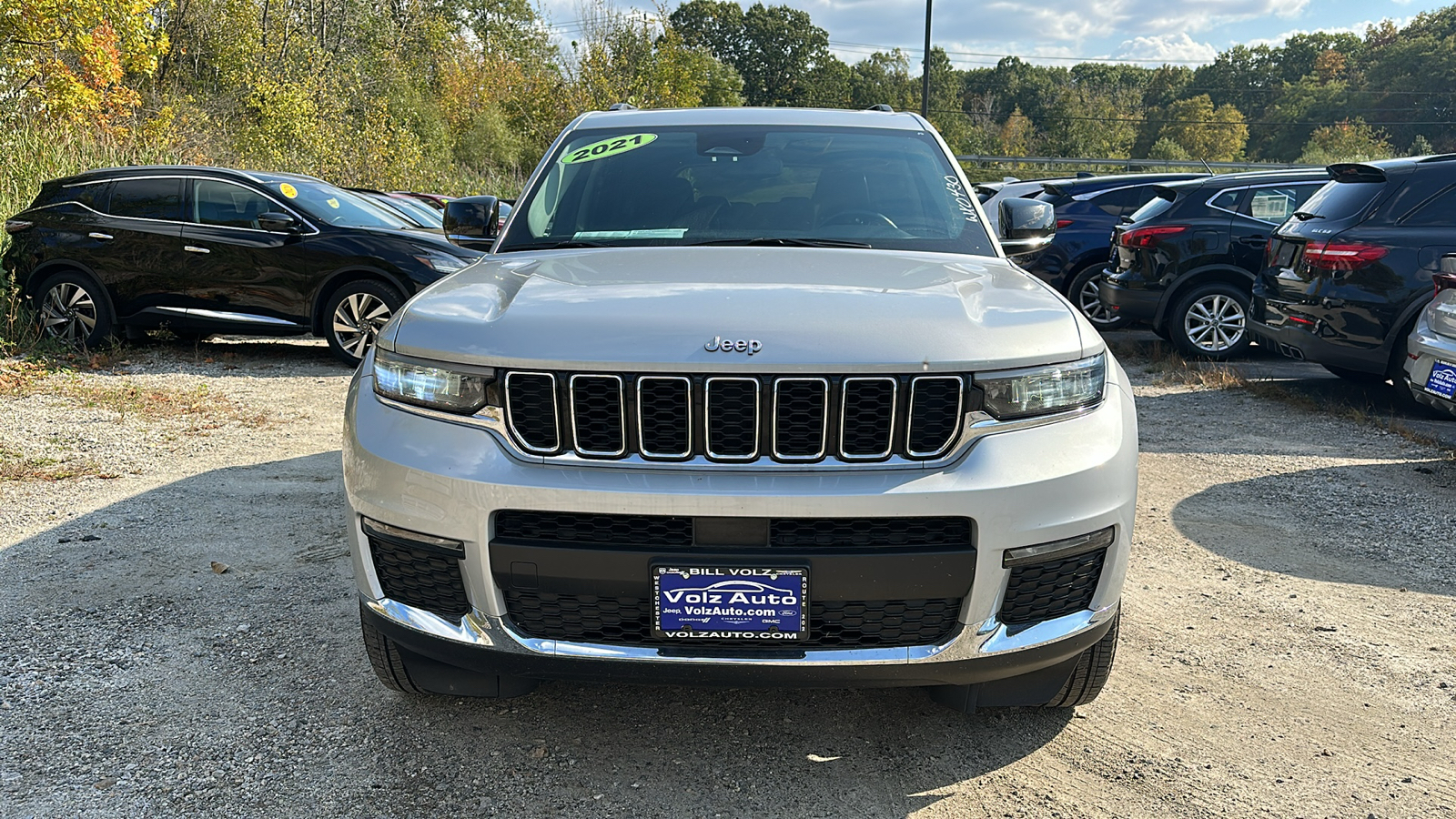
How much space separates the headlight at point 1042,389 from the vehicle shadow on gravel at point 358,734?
3.21 feet

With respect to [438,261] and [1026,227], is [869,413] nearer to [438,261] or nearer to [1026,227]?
Result: [1026,227]

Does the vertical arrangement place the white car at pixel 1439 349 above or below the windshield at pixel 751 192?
below

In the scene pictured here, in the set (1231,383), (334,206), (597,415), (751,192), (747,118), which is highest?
(747,118)

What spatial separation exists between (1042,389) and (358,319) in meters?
7.71

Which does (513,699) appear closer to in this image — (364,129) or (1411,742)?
(1411,742)

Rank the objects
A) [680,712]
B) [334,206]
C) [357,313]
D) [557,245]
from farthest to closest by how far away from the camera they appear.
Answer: [334,206]
[357,313]
[557,245]
[680,712]

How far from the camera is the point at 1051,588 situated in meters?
2.48

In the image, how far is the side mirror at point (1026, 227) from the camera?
3.87 metres

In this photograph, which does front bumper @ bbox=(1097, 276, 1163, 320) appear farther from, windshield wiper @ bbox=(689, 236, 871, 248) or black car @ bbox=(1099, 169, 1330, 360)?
windshield wiper @ bbox=(689, 236, 871, 248)

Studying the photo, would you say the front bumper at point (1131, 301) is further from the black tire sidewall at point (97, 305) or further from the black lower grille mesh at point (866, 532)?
the black tire sidewall at point (97, 305)

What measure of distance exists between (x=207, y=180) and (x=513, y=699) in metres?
7.85

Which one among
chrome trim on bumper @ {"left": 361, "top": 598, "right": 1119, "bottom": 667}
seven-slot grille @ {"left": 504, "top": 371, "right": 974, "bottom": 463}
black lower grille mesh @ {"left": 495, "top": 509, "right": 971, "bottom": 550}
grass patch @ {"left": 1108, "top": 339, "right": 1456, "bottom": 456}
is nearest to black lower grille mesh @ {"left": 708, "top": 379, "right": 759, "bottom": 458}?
seven-slot grille @ {"left": 504, "top": 371, "right": 974, "bottom": 463}

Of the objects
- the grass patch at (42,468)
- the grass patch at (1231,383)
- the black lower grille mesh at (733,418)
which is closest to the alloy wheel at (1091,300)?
the grass patch at (1231,383)

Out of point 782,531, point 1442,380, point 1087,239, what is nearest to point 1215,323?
point 1087,239
